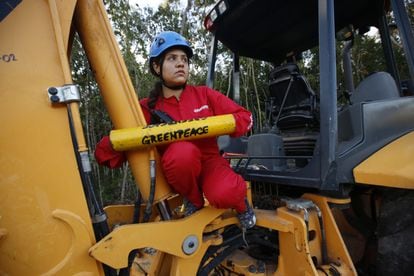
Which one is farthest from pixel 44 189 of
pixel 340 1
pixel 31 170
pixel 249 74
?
pixel 249 74

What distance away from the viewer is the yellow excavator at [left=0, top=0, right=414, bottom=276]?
1280 millimetres

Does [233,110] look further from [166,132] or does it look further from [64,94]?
[64,94]

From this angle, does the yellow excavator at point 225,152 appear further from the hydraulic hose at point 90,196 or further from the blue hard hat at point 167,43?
the blue hard hat at point 167,43

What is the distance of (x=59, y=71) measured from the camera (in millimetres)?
1349

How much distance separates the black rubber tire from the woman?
0.77 meters

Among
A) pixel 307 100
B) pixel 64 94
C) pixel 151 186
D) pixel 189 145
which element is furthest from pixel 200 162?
pixel 307 100

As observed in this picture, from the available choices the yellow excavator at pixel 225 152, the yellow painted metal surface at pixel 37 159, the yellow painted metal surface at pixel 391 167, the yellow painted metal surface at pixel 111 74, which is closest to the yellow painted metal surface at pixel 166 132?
the yellow excavator at pixel 225 152

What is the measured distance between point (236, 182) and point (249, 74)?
746 centimetres

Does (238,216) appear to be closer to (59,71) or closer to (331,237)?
(331,237)

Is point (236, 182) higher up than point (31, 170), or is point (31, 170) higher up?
point (31, 170)

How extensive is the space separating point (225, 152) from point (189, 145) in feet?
4.31

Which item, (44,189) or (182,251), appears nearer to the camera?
(44,189)

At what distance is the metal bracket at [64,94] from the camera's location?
4.32ft

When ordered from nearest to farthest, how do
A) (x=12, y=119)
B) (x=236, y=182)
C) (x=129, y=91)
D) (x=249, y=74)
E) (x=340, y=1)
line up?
(x=12, y=119) → (x=129, y=91) → (x=236, y=182) → (x=340, y=1) → (x=249, y=74)
